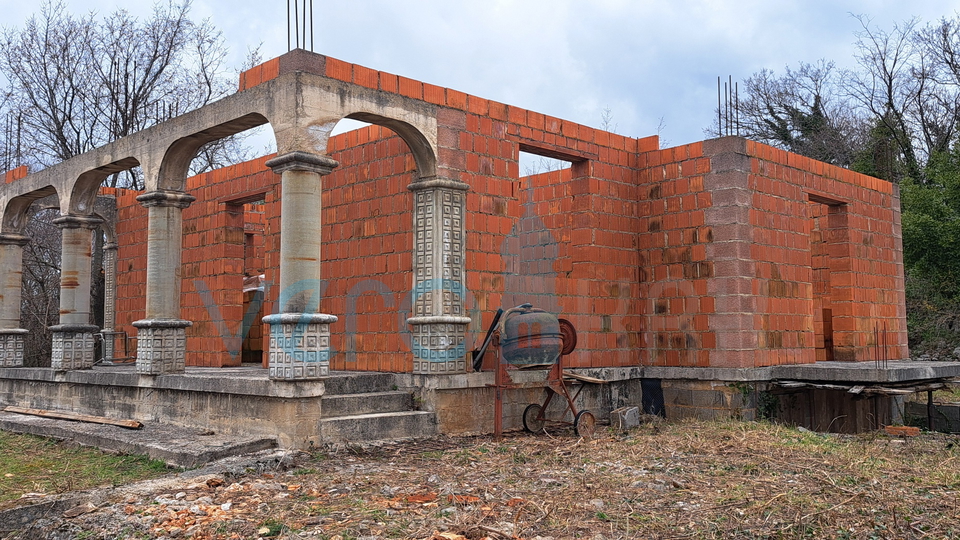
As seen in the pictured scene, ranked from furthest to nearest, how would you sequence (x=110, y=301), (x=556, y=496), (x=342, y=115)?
1. (x=110, y=301)
2. (x=342, y=115)
3. (x=556, y=496)

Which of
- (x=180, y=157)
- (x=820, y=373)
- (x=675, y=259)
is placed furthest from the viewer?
(x=675, y=259)

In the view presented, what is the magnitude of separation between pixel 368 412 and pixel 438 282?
58.3 inches

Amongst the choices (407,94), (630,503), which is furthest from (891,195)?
(630,503)

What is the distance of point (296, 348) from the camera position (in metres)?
7.54

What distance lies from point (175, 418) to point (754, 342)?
6568 millimetres

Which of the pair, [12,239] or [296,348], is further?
[12,239]

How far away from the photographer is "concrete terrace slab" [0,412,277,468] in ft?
23.7

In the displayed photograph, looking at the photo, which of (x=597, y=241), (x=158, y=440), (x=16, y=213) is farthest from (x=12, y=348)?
(x=597, y=241)

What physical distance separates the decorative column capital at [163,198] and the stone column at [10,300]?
4127 millimetres

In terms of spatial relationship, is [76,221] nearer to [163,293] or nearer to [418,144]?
[163,293]

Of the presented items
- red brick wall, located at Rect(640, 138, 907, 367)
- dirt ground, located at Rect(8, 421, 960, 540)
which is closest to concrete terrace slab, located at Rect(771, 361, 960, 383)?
red brick wall, located at Rect(640, 138, 907, 367)

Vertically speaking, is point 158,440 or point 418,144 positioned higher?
point 418,144

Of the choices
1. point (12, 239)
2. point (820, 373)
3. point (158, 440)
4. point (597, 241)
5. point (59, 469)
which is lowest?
point (59, 469)

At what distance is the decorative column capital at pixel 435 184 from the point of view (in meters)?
8.73
